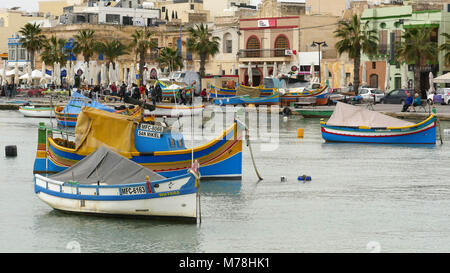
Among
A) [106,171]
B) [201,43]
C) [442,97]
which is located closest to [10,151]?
[106,171]

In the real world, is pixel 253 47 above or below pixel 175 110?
above

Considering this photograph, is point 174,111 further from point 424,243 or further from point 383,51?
point 424,243

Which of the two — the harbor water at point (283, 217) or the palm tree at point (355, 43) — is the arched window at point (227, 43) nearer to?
the palm tree at point (355, 43)

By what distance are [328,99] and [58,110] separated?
24.4 m

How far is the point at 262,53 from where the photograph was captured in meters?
96.7

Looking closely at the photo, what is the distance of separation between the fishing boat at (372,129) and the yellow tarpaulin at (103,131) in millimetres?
17755

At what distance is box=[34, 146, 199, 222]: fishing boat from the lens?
23266mm

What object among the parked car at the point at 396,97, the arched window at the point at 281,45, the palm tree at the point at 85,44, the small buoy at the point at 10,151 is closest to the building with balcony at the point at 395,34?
the parked car at the point at 396,97

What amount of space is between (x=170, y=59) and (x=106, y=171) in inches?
2991

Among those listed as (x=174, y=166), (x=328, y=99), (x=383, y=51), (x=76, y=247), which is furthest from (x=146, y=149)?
(x=383, y=51)

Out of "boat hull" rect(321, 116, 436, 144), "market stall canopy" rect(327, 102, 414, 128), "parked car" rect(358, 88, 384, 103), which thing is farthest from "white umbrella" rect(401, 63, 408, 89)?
"boat hull" rect(321, 116, 436, 144)

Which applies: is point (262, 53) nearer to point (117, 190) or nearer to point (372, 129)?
point (372, 129)
